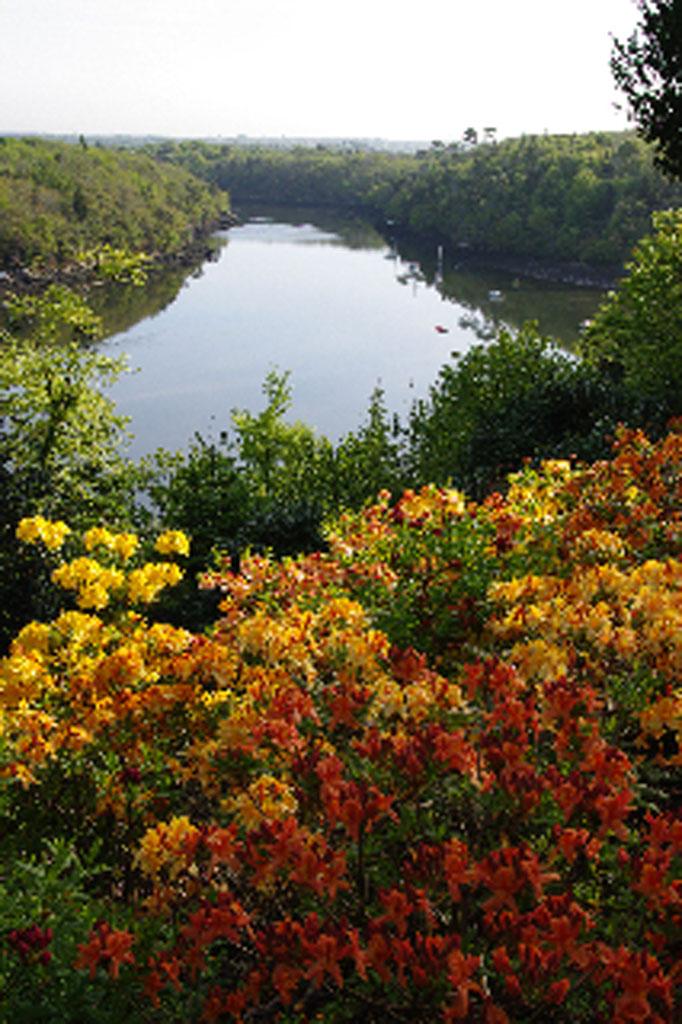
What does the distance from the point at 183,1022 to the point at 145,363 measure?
1998 inches

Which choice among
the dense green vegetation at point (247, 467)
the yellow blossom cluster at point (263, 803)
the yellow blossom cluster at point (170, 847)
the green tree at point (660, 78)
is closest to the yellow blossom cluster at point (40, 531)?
the dense green vegetation at point (247, 467)

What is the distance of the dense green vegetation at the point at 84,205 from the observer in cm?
7119

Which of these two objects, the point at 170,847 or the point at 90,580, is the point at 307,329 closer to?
the point at 90,580

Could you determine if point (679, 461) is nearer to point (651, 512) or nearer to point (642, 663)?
point (651, 512)

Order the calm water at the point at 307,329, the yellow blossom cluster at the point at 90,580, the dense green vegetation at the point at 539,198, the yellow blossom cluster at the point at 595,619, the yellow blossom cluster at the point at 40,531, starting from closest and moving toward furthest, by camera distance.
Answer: the yellow blossom cluster at the point at 595,619, the yellow blossom cluster at the point at 90,580, the yellow blossom cluster at the point at 40,531, the calm water at the point at 307,329, the dense green vegetation at the point at 539,198

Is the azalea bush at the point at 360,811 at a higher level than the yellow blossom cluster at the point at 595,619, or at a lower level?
lower

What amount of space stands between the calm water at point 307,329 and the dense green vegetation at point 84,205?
8312 millimetres

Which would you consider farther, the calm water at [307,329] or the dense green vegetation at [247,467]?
the calm water at [307,329]

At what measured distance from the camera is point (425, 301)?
6994 centimetres

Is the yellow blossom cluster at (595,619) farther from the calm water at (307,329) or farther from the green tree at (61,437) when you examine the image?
the calm water at (307,329)

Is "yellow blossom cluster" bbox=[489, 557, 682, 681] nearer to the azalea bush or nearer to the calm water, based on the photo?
the azalea bush

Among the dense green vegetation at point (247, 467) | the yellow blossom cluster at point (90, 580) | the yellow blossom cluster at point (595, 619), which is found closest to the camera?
the yellow blossom cluster at point (595, 619)

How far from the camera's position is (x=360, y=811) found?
2740 millimetres

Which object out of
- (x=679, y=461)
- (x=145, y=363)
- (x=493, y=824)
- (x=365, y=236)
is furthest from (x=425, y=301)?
(x=493, y=824)
